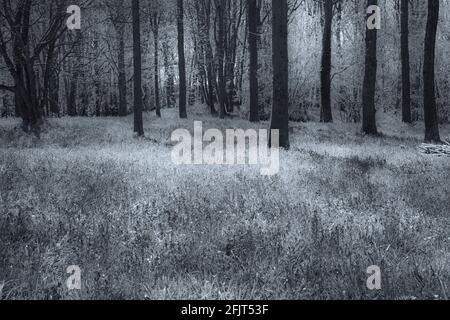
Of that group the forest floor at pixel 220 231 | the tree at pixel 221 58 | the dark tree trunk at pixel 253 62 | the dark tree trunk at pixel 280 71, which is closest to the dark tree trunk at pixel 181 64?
the tree at pixel 221 58

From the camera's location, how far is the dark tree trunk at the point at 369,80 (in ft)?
58.7

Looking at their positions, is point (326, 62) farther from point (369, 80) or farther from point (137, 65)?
point (137, 65)

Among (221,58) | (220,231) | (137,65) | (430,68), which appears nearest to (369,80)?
(430,68)

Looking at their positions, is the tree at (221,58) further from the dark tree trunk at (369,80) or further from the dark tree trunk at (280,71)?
the dark tree trunk at (280,71)

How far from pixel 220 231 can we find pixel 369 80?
49.5 ft

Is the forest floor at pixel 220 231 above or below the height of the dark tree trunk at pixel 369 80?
below

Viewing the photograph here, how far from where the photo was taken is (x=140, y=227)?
197 inches

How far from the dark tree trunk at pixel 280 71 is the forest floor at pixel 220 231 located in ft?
16.0

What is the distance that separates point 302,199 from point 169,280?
3.44m

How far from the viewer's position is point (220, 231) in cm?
493

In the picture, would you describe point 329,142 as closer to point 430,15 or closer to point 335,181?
point 430,15
